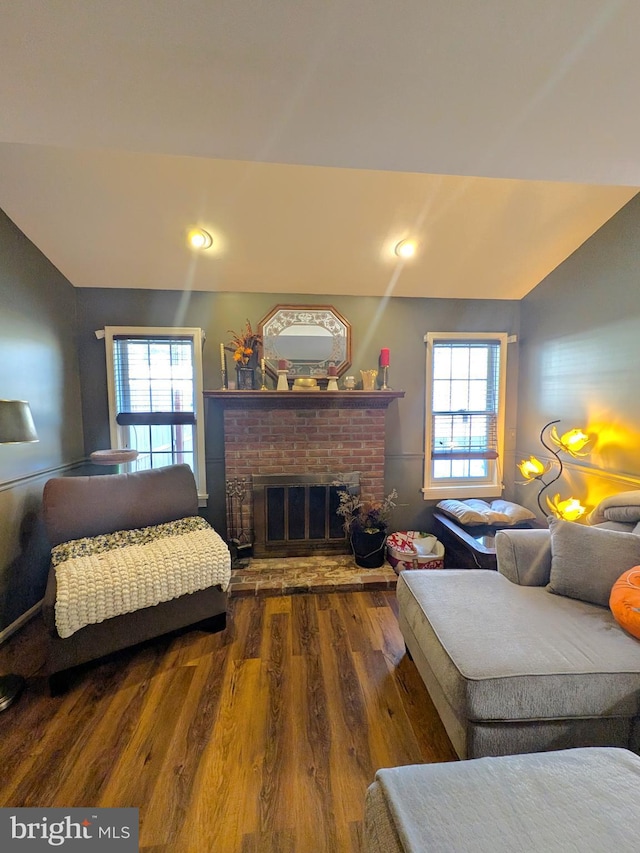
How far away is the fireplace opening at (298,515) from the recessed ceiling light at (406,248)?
6.29ft

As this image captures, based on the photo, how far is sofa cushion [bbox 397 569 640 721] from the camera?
1.22m

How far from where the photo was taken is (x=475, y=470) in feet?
11.8

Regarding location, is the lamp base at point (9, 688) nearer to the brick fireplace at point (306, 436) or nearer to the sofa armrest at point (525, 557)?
the brick fireplace at point (306, 436)

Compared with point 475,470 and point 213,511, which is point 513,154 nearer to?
point 475,470

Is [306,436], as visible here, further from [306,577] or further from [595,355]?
[595,355]

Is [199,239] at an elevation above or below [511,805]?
above

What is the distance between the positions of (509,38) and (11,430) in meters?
2.39

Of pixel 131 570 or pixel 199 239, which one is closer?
pixel 131 570

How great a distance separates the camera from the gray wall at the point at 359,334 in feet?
10.2

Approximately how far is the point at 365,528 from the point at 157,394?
2.23 metres

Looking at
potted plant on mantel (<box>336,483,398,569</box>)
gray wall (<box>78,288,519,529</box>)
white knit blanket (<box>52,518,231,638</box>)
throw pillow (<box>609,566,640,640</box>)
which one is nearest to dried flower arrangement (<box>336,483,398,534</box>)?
potted plant on mantel (<box>336,483,398,569</box>)

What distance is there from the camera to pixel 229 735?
4.94ft

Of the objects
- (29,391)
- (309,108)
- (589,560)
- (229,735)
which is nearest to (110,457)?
(29,391)

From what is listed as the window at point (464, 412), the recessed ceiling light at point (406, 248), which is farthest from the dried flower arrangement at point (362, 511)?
the recessed ceiling light at point (406, 248)
